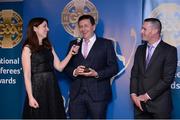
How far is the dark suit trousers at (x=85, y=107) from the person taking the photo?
13.3 feet

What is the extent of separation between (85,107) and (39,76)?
668mm

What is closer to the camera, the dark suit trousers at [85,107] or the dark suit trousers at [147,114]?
the dark suit trousers at [147,114]

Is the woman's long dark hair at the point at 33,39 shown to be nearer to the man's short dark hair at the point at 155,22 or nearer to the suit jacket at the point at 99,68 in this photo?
the suit jacket at the point at 99,68

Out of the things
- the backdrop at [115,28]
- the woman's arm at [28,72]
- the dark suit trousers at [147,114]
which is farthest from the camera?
the backdrop at [115,28]

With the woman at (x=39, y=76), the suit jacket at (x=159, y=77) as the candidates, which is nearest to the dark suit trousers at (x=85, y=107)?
the woman at (x=39, y=76)

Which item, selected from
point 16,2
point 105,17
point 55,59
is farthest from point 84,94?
point 16,2

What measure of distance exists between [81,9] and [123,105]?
1.23 m

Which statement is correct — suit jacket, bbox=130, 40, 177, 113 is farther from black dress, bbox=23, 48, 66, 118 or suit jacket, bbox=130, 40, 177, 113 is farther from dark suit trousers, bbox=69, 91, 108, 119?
black dress, bbox=23, 48, 66, 118

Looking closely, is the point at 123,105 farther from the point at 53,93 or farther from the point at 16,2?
the point at 16,2

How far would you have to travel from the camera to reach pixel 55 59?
13.4ft

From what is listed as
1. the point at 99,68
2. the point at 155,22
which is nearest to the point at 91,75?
the point at 99,68

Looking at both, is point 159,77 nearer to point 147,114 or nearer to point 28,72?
point 147,114

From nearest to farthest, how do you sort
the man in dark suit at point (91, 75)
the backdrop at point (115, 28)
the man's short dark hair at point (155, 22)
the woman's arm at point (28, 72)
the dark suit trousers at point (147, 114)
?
the woman's arm at point (28, 72) → the dark suit trousers at point (147, 114) → the man's short dark hair at point (155, 22) → the man in dark suit at point (91, 75) → the backdrop at point (115, 28)

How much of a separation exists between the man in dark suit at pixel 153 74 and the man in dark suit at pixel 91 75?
31 centimetres
